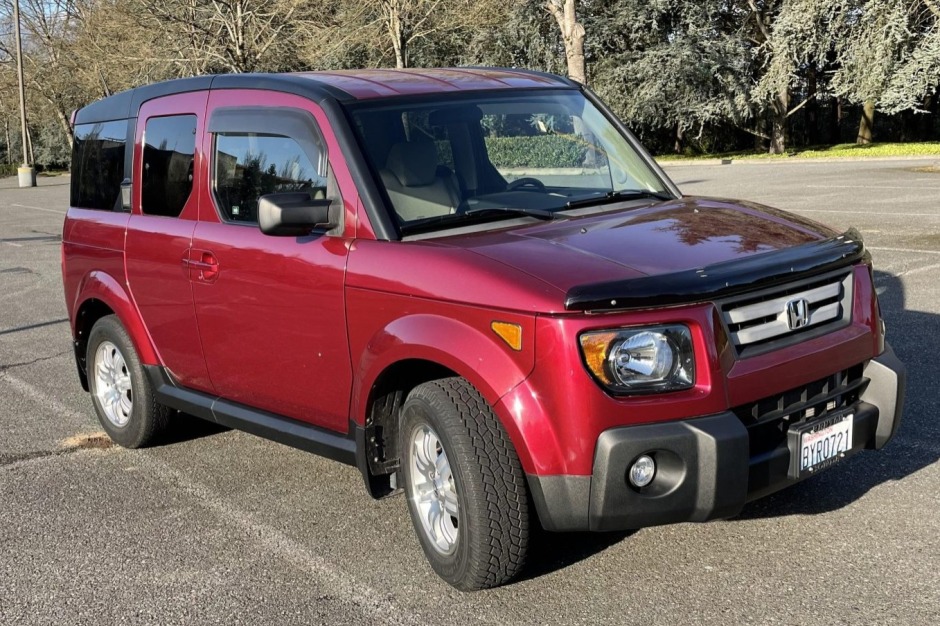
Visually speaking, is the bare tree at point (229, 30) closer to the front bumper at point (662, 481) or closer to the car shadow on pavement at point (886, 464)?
the car shadow on pavement at point (886, 464)

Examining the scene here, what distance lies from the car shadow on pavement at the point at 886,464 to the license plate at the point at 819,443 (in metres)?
0.64

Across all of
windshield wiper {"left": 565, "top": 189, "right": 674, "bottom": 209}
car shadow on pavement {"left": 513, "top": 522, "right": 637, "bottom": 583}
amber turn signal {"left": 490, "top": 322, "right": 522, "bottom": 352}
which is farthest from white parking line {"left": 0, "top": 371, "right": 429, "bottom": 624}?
windshield wiper {"left": 565, "top": 189, "right": 674, "bottom": 209}

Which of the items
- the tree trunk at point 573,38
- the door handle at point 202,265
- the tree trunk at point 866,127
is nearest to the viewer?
the door handle at point 202,265

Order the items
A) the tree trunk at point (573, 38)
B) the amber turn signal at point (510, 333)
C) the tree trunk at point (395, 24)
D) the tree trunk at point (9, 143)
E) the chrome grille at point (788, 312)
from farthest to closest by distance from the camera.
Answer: the tree trunk at point (9, 143) → the tree trunk at point (395, 24) → the tree trunk at point (573, 38) → the chrome grille at point (788, 312) → the amber turn signal at point (510, 333)

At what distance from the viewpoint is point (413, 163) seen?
4.49 m

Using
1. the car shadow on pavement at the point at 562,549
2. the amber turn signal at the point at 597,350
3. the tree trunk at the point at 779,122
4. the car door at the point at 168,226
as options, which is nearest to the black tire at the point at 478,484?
the car shadow on pavement at the point at 562,549

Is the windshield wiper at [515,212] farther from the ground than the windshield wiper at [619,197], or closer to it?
closer to it

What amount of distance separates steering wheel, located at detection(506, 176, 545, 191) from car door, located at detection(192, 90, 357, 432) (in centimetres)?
76

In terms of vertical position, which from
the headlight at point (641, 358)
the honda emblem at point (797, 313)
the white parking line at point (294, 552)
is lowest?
the white parking line at point (294, 552)

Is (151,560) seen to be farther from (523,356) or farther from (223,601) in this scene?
(523,356)

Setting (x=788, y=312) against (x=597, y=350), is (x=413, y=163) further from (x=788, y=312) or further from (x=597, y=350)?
(x=788, y=312)

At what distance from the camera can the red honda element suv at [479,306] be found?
351 centimetres

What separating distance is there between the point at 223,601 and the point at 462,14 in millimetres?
29817

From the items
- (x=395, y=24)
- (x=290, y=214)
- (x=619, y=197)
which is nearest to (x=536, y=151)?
(x=619, y=197)
